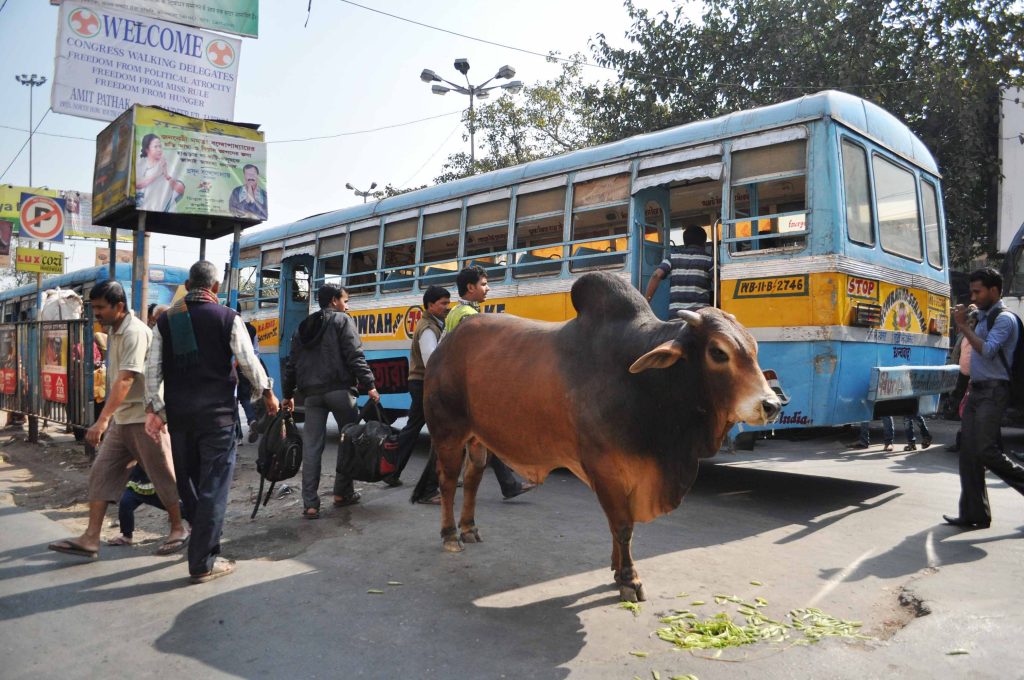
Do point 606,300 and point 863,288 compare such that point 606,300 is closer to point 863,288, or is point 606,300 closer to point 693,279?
point 693,279

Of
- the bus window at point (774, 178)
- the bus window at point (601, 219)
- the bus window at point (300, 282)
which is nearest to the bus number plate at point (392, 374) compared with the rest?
the bus window at point (300, 282)

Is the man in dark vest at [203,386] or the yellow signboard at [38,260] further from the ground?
the yellow signboard at [38,260]

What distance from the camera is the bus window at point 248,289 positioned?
12125 millimetres

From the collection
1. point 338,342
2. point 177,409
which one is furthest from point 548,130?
point 177,409

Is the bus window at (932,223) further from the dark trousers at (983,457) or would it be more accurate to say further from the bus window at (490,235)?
the bus window at (490,235)

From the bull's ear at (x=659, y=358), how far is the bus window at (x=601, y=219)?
3.64m

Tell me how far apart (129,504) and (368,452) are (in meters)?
1.68

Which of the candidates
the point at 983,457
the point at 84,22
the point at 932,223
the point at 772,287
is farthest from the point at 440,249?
the point at 983,457

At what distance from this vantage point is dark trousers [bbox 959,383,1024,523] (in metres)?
5.18

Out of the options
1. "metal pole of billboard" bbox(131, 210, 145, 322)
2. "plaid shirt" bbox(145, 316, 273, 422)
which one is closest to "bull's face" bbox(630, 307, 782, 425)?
"plaid shirt" bbox(145, 316, 273, 422)

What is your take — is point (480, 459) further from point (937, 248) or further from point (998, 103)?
point (998, 103)

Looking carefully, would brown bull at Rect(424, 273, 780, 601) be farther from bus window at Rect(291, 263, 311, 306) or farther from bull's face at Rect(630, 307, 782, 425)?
bus window at Rect(291, 263, 311, 306)

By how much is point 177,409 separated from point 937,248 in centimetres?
689

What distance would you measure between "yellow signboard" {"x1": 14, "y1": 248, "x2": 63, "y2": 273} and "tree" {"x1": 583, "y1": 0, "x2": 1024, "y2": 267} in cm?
1253
